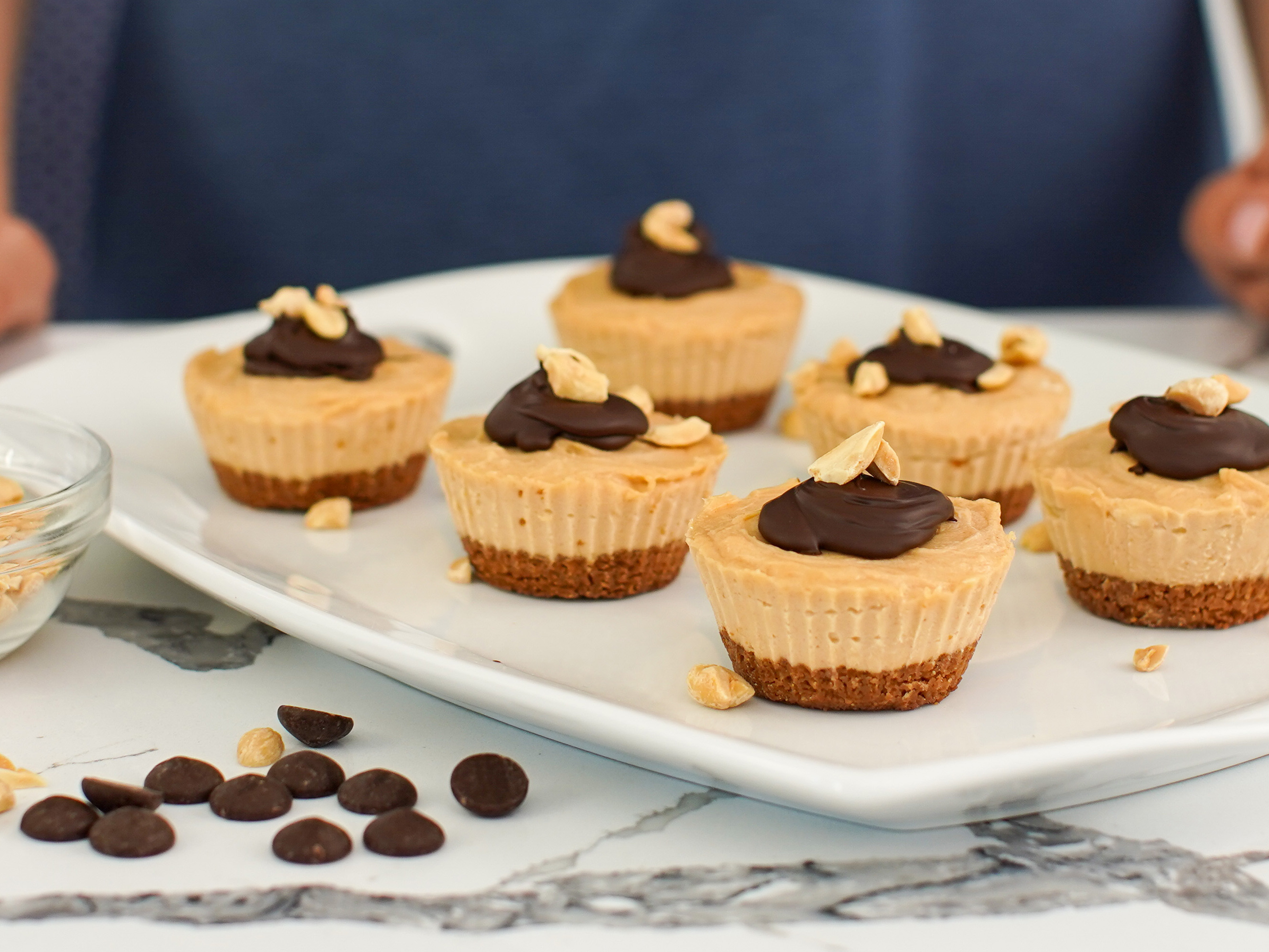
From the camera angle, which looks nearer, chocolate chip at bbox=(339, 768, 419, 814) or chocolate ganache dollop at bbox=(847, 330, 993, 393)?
chocolate chip at bbox=(339, 768, 419, 814)

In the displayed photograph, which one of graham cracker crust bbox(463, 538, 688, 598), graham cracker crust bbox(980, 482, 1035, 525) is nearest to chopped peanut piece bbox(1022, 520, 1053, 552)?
graham cracker crust bbox(980, 482, 1035, 525)

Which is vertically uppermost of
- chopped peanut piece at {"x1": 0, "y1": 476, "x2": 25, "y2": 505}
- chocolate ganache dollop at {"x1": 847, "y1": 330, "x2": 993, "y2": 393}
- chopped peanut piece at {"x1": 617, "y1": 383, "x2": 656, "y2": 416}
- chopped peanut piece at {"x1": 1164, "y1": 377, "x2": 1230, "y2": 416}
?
chopped peanut piece at {"x1": 1164, "y1": 377, "x2": 1230, "y2": 416}

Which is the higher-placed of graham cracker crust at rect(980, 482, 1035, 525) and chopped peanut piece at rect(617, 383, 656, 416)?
chopped peanut piece at rect(617, 383, 656, 416)

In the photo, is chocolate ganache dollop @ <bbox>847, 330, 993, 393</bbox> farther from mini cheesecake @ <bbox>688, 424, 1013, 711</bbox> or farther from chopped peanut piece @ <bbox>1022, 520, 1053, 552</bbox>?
mini cheesecake @ <bbox>688, 424, 1013, 711</bbox>

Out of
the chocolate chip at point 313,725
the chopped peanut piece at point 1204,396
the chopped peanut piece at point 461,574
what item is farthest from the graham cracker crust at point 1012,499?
the chocolate chip at point 313,725

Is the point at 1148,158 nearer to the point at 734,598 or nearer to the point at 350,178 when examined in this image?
the point at 350,178

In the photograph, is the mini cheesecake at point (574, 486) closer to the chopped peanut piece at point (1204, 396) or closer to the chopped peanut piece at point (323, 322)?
the chopped peanut piece at point (323, 322)

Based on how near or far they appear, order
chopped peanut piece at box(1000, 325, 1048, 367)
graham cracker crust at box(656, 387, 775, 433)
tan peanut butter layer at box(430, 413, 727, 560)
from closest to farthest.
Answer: tan peanut butter layer at box(430, 413, 727, 560) < chopped peanut piece at box(1000, 325, 1048, 367) < graham cracker crust at box(656, 387, 775, 433)

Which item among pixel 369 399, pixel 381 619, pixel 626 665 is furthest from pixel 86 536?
pixel 626 665
